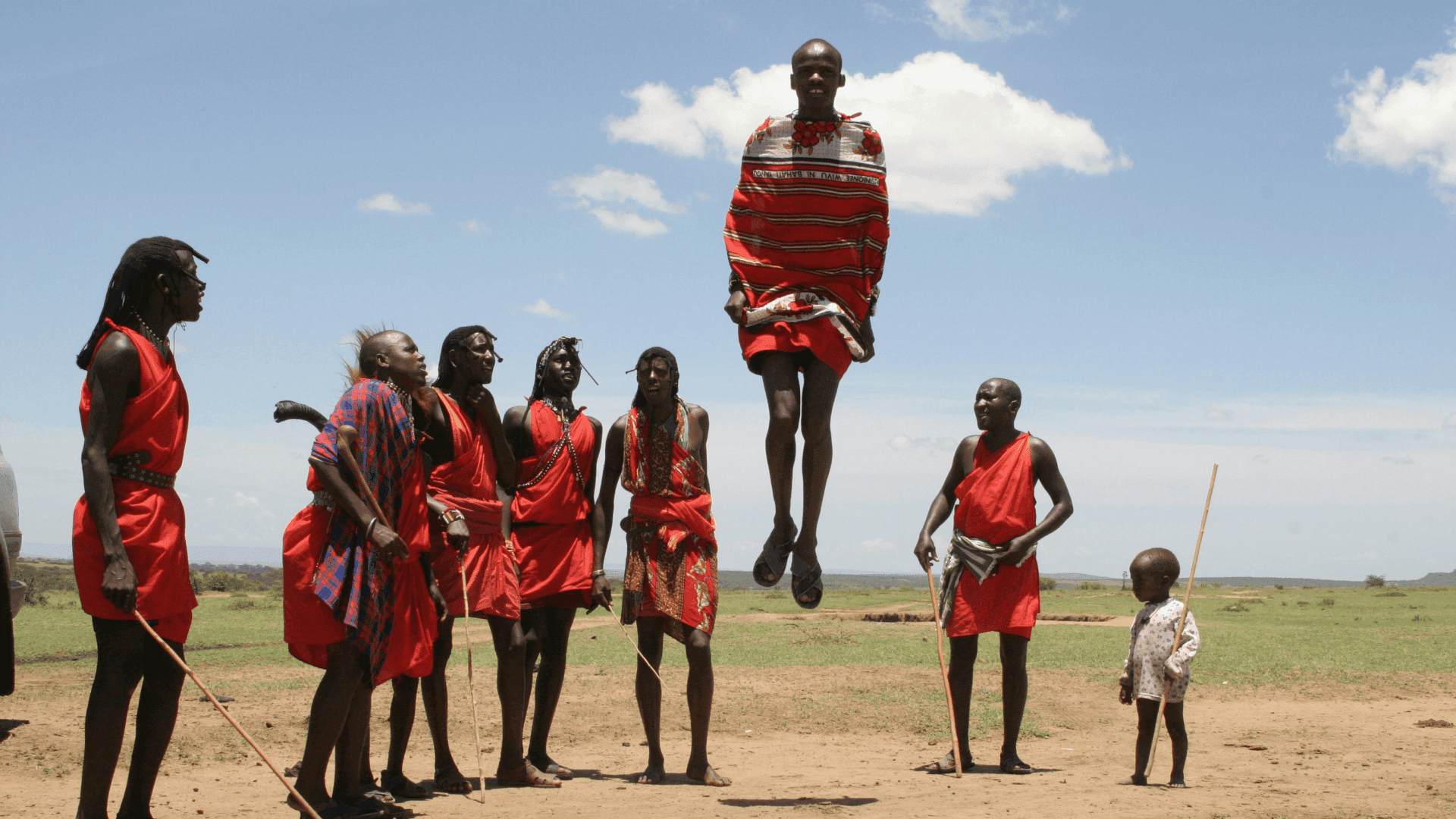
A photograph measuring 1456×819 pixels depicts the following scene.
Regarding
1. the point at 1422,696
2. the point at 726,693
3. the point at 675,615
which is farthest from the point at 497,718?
the point at 1422,696

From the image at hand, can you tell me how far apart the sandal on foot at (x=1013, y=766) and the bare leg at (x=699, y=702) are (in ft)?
5.45

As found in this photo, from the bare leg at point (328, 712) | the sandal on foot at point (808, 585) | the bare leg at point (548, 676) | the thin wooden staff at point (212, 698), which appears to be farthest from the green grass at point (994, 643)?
the thin wooden staff at point (212, 698)

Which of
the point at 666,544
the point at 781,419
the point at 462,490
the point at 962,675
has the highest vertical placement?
the point at 781,419

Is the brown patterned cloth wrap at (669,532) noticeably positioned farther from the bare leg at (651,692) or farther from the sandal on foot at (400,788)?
the sandal on foot at (400,788)

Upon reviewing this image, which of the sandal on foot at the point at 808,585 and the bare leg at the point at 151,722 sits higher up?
the sandal on foot at the point at 808,585

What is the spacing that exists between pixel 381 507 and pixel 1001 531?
3845 mm

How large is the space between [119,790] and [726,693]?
5.17 metres

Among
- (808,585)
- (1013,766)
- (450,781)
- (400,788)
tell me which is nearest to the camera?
(808,585)

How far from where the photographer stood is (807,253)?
5.48 m

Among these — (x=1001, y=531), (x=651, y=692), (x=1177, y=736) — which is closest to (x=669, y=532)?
(x=651, y=692)

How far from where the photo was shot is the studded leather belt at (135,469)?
15.0ft

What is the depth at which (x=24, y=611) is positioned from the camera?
20.7 meters

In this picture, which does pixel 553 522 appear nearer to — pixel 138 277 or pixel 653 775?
pixel 653 775

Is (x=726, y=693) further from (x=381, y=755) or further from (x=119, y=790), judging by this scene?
(x=119, y=790)
